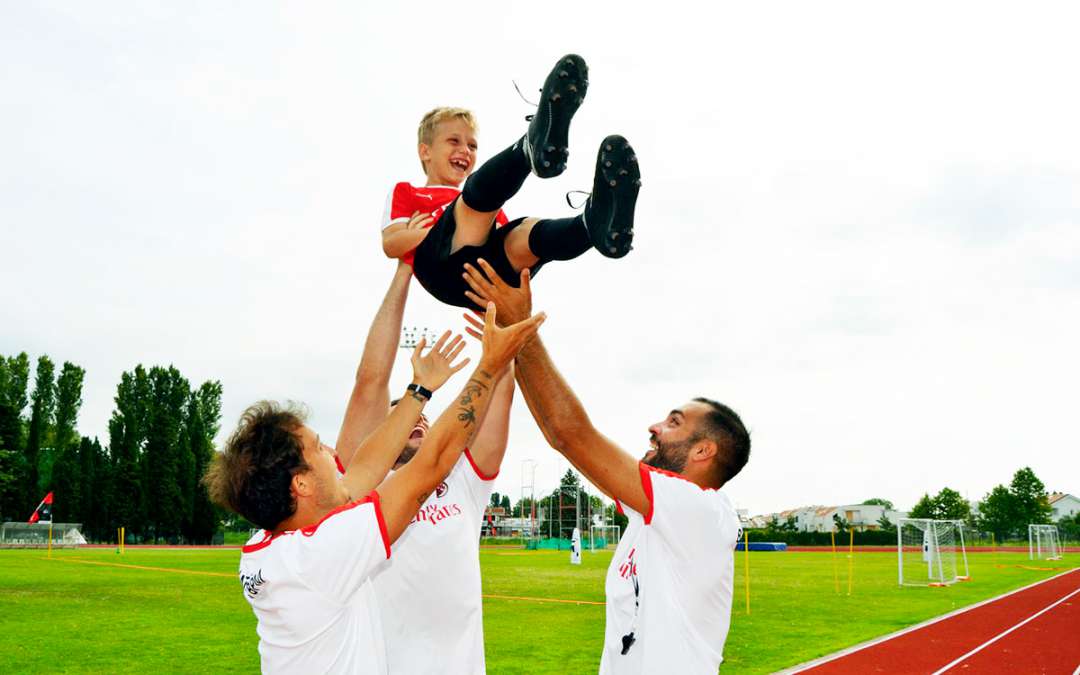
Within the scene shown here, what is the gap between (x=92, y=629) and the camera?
46.0 feet

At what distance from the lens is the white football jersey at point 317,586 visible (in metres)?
2.81

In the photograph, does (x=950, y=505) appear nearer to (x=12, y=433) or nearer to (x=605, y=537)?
(x=605, y=537)

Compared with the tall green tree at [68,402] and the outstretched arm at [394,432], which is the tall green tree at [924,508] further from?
the outstretched arm at [394,432]

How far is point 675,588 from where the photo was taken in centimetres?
333

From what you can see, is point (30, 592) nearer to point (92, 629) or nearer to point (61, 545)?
point (92, 629)

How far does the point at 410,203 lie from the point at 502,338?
102 centimetres

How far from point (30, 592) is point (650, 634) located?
21.2 m

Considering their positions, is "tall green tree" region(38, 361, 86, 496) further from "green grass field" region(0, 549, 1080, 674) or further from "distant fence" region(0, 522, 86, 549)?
"green grass field" region(0, 549, 1080, 674)

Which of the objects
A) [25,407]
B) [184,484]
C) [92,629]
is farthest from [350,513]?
[25,407]

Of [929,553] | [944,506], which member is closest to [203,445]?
[929,553]

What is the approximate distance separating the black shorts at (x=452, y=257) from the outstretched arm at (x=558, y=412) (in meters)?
0.08

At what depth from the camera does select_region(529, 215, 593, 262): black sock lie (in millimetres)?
3357

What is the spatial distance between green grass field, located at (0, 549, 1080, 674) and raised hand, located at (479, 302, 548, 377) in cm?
838

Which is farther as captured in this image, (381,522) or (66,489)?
(66,489)
